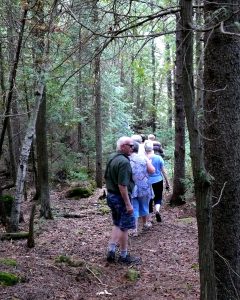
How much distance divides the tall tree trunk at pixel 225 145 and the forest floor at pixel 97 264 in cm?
140

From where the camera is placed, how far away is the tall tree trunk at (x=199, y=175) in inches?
133

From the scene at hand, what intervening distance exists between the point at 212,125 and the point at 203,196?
1.55 metres

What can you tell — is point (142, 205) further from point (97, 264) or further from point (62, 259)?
point (62, 259)

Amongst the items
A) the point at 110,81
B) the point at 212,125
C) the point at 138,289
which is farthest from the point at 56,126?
the point at 212,125

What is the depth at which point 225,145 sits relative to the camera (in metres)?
4.77

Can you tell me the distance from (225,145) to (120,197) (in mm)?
2796

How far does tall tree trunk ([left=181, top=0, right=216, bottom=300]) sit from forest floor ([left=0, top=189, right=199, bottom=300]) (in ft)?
7.67

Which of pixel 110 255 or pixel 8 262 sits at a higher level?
pixel 8 262

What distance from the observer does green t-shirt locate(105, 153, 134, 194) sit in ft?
22.8

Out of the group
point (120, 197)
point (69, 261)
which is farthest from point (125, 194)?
point (69, 261)

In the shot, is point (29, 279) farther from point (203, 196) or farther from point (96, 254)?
point (203, 196)

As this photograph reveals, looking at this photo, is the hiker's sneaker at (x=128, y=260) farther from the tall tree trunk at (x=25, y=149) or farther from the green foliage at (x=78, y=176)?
the green foliage at (x=78, y=176)

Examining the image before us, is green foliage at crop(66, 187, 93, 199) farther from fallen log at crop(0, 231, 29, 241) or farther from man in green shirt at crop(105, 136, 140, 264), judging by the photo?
man in green shirt at crop(105, 136, 140, 264)

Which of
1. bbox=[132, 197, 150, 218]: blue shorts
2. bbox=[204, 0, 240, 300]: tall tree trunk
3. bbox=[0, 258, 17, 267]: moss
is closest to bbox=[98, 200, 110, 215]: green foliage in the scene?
bbox=[132, 197, 150, 218]: blue shorts
